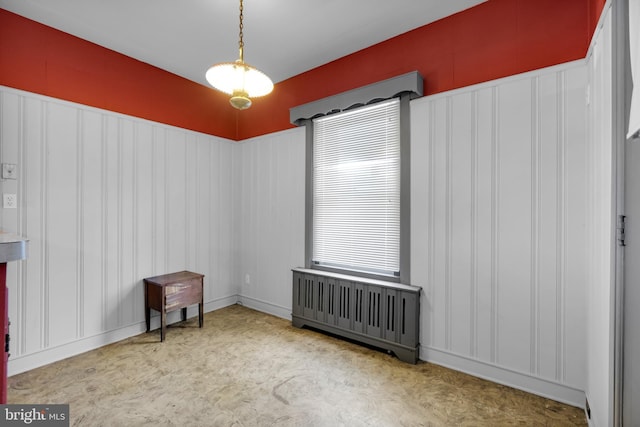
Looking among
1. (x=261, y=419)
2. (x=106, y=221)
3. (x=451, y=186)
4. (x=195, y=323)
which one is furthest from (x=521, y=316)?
(x=106, y=221)

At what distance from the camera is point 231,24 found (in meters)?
2.61

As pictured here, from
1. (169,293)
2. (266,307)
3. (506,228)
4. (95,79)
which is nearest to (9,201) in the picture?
(95,79)

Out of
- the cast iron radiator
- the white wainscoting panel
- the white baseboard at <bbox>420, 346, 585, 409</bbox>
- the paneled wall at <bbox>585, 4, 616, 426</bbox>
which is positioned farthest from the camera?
the white wainscoting panel

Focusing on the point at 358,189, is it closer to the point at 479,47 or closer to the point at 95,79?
the point at 479,47

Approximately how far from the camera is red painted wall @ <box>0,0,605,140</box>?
6.88 ft

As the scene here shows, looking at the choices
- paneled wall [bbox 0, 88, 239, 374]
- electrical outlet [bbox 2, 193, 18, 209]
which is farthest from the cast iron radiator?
electrical outlet [bbox 2, 193, 18, 209]

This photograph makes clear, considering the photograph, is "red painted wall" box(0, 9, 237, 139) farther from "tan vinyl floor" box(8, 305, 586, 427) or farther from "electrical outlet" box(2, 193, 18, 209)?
"tan vinyl floor" box(8, 305, 586, 427)

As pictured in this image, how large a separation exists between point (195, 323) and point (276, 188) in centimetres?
187

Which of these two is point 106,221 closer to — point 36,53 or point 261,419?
point 36,53

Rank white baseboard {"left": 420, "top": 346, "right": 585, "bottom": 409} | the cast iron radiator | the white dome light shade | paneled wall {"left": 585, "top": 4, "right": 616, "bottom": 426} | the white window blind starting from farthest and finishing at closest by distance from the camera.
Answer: the white window blind < the cast iron radiator < white baseboard {"left": 420, "top": 346, "right": 585, "bottom": 409} < the white dome light shade < paneled wall {"left": 585, "top": 4, "right": 616, "bottom": 426}

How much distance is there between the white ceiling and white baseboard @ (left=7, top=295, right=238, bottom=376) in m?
2.84

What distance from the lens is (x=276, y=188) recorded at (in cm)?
371

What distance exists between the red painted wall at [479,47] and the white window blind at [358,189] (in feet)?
1.27

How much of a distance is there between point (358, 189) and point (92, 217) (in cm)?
262
